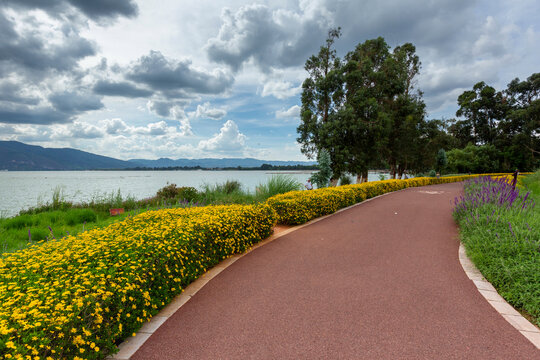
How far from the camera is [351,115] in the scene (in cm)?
1916

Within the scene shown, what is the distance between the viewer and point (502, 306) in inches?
126

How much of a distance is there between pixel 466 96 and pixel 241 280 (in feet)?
205

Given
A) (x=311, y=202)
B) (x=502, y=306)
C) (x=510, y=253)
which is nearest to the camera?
(x=502, y=306)

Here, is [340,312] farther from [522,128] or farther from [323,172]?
[522,128]

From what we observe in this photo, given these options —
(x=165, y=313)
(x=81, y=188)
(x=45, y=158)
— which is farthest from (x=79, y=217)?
(x=45, y=158)

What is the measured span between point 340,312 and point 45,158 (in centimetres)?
17579

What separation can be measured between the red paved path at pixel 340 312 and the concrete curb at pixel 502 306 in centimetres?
9

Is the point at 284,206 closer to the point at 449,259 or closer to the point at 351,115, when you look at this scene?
the point at 449,259

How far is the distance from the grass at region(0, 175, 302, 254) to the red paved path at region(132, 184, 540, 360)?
4.11 m

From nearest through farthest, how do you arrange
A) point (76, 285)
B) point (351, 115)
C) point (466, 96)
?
point (76, 285) < point (351, 115) < point (466, 96)

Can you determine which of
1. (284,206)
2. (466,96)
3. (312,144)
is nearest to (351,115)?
(312,144)

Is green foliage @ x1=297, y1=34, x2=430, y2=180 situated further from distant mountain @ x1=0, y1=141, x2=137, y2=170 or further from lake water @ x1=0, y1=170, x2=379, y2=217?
distant mountain @ x1=0, y1=141, x2=137, y2=170

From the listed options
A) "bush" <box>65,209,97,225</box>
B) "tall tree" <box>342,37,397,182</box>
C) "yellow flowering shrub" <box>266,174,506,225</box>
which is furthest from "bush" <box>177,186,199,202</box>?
"tall tree" <box>342,37,397,182</box>

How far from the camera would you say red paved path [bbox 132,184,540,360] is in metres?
2.46
